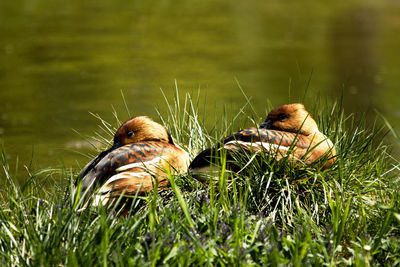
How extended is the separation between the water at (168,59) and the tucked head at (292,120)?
703 millimetres

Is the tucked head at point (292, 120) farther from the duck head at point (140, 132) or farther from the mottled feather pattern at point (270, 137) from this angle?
the duck head at point (140, 132)

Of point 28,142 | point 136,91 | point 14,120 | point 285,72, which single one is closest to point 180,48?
point 285,72

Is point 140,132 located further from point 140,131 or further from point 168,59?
point 168,59

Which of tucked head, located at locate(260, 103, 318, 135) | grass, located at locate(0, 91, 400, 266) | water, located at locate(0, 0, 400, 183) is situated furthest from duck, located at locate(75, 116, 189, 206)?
water, located at locate(0, 0, 400, 183)

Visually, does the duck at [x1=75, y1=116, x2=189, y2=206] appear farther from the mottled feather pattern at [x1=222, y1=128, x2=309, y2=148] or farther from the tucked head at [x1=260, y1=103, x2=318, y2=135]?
the tucked head at [x1=260, y1=103, x2=318, y2=135]

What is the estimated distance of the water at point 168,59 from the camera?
8734 mm

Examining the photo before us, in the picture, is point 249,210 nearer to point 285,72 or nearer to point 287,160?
point 287,160

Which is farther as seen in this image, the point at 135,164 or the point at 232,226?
the point at 135,164

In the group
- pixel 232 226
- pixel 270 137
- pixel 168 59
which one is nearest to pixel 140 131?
pixel 270 137

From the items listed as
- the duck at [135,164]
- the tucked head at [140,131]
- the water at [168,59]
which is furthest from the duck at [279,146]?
the water at [168,59]

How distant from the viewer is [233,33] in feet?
54.7

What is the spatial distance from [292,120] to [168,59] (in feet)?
31.3

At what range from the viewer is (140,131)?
3.85 meters

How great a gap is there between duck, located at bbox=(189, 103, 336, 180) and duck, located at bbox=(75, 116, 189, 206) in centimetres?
16
